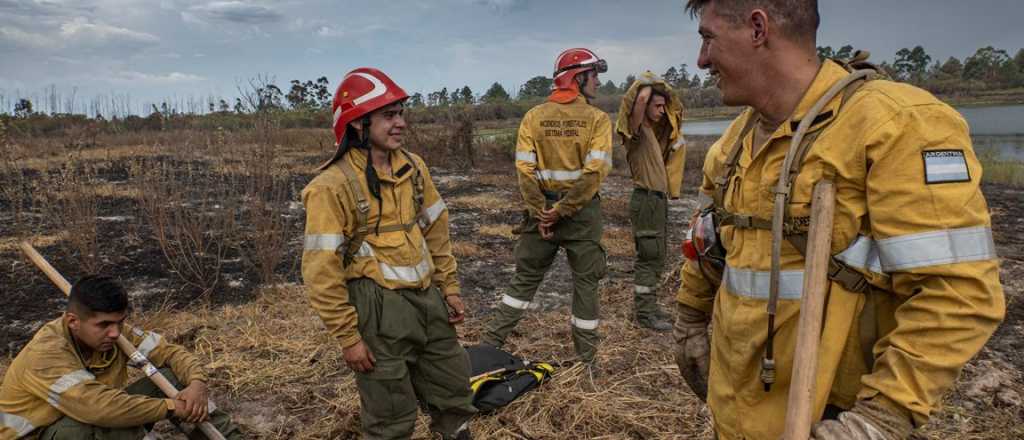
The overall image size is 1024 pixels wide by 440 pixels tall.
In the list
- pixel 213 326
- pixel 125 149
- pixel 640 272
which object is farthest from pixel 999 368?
pixel 125 149

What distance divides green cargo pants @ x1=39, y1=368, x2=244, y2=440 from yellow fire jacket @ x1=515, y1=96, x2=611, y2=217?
2.43 metres

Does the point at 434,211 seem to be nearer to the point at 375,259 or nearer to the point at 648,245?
the point at 375,259

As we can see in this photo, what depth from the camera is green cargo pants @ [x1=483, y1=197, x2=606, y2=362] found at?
4.51m

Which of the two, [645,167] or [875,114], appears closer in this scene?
[875,114]

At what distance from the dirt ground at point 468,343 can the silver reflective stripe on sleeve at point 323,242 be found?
151 cm

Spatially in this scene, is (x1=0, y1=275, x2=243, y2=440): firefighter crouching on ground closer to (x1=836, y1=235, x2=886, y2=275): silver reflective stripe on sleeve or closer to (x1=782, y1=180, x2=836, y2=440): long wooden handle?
(x1=782, y1=180, x2=836, y2=440): long wooden handle

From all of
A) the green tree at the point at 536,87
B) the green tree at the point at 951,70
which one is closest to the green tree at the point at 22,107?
the green tree at the point at 536,87

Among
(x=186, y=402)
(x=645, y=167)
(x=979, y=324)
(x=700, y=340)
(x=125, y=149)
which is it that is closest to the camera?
(x=979, y=324)

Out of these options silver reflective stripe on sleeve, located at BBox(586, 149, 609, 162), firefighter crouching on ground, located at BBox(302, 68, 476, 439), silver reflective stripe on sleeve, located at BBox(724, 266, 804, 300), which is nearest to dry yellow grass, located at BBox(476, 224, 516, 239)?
silver reflective stripe on sleeve, located at BBox(586, 149, 609, 162)

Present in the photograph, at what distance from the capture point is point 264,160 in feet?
20.2

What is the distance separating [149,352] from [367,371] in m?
1.43

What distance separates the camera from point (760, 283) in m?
1.54

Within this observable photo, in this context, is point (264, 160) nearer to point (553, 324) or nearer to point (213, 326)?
point (213, 326)

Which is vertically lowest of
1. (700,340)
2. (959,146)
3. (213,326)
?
Result: (213,326)
